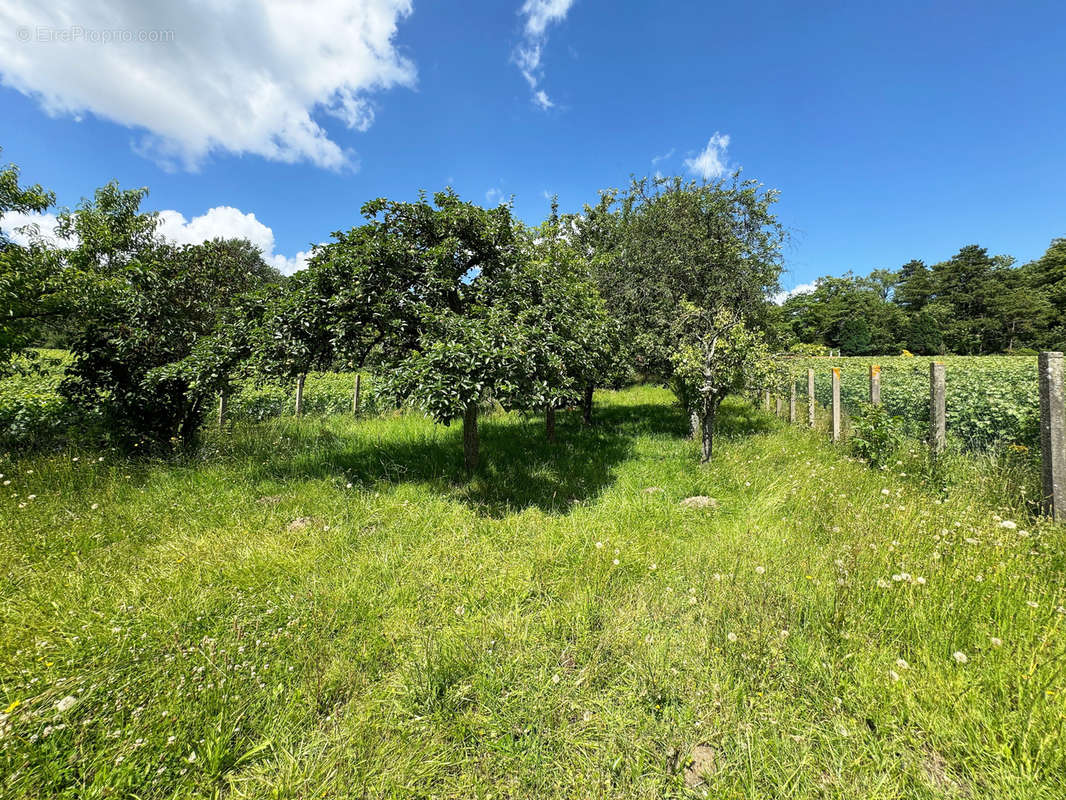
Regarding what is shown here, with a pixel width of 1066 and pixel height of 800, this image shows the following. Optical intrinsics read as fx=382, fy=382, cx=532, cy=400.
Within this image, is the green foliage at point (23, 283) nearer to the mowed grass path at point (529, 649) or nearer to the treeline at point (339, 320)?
the treeline at point (339, 320)

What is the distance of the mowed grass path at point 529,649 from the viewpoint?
1932 millimetres

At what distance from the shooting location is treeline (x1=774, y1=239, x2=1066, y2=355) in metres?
50.3

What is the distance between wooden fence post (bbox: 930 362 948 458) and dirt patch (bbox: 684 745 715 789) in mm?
5666

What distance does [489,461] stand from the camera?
7.16m

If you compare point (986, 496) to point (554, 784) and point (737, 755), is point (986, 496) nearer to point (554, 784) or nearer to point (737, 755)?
point (737, 755)

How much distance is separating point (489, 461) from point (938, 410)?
6.79 meters

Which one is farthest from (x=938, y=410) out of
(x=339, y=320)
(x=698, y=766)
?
(x=339, y=320)

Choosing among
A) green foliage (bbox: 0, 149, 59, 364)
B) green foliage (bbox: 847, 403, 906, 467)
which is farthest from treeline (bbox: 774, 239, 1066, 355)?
green foliage (bbox: 0, 149, 59, 364)

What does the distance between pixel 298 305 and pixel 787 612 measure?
6.65 meters

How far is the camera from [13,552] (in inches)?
141

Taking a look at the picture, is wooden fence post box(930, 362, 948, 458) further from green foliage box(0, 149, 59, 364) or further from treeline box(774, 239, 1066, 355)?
treeline box(774, 239, 1066, 355)

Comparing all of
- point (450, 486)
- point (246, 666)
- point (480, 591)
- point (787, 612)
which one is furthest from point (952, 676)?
point (450, 486)

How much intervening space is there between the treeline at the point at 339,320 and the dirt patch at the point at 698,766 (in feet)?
11.1

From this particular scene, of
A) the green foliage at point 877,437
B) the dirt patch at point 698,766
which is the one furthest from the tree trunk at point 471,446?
the green foliage at point 877,437
